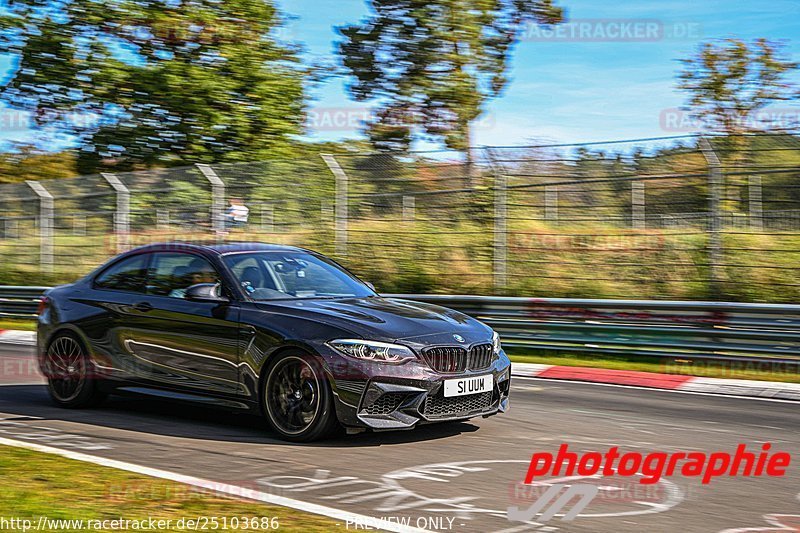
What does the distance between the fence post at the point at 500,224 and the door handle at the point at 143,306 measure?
8220 millimetres

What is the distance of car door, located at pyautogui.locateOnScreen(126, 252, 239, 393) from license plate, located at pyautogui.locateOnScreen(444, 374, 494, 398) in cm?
170

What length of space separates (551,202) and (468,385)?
339 inches

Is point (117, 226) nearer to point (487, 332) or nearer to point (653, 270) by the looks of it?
point (653, 270)

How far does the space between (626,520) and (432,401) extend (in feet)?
7.25

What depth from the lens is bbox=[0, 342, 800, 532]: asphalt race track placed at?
5.66 meters

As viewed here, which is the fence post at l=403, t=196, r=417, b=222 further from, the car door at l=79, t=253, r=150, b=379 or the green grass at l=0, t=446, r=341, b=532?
the green grass at l=0, t=446, r=341, b=532

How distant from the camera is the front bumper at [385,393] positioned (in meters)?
7.28

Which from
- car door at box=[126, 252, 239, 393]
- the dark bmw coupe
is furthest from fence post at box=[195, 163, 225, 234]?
car door at box=[126, 252, 239, 393]

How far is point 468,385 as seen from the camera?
7.62 m

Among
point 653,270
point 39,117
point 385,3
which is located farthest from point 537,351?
point 39,117

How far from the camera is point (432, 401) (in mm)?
7422

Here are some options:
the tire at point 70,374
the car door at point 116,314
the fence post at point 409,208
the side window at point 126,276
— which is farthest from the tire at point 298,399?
the fence post at point 409,208

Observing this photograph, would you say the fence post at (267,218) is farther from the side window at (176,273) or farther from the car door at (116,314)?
the side window at (176,273)

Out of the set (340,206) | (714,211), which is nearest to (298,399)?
(714,211)
